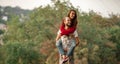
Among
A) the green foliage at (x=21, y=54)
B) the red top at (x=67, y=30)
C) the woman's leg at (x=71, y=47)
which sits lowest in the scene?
the green foliage at (x=21, y=54)

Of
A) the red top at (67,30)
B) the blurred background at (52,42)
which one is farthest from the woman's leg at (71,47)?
the blurred background at (52,42)

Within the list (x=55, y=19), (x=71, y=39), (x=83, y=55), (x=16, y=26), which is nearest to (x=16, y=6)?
(x=16, y=26)

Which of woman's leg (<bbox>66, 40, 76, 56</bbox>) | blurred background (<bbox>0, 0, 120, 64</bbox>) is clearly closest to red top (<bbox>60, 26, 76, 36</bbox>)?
woman's leg (<bbox>66, 40, 76, 56</bbox>)

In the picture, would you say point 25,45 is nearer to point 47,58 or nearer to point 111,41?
point 47,58

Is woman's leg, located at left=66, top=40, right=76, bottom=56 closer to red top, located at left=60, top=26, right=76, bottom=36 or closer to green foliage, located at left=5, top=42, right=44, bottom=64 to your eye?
red top, located at left=60, top=26, right=76, bottom=36

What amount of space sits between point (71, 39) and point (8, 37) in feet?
117

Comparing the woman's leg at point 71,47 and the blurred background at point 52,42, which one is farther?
the blurred background at point 52,42

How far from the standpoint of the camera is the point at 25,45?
31453 millimetres

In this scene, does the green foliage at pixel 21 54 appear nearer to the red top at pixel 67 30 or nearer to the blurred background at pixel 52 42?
the blurred background at pixel 52 42

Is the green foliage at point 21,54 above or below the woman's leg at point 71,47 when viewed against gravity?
below

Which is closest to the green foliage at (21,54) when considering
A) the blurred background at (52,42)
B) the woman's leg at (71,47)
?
the blurred background at (52,42)

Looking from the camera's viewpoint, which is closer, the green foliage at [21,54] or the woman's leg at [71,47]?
the woman's leg at [71,47]

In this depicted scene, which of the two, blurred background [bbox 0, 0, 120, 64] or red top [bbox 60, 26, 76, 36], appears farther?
blurred background [bbox 0, 0, 120, 64]

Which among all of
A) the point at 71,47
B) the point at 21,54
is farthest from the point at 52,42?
the point at 71,47
